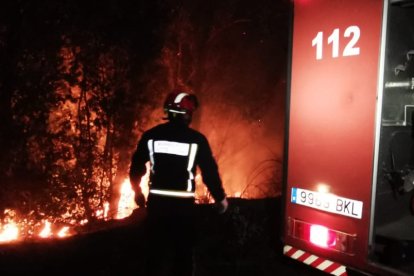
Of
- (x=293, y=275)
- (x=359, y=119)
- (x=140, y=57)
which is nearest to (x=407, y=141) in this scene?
(x=359, y=119)

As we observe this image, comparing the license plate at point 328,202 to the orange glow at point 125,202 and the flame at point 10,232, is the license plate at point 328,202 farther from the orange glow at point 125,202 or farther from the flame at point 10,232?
the orange glow at point 125,202

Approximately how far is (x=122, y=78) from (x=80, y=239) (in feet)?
11.0

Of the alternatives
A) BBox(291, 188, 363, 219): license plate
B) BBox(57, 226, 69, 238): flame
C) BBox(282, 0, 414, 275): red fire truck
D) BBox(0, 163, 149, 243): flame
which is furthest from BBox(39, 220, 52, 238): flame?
BBox(291, 188, 363, 219): license plate

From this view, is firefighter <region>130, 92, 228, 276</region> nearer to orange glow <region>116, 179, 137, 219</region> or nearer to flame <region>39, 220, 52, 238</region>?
flame <region>39, 220, 52, 238</region>

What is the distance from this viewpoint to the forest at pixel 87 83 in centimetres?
697

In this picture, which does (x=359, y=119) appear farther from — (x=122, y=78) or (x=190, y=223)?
(x=122, y=78)

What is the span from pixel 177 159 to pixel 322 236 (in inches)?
58.1

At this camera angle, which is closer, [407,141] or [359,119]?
[359,119]

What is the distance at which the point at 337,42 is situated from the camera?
3.96m

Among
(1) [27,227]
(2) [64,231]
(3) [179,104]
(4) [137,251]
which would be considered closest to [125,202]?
(2) [64,231]

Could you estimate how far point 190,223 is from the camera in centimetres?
461

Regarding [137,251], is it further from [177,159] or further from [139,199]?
[177,159]

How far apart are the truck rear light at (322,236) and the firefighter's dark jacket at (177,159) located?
75cm

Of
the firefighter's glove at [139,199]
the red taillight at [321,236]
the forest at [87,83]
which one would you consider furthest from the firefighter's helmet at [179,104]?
the forest at [87,83]
